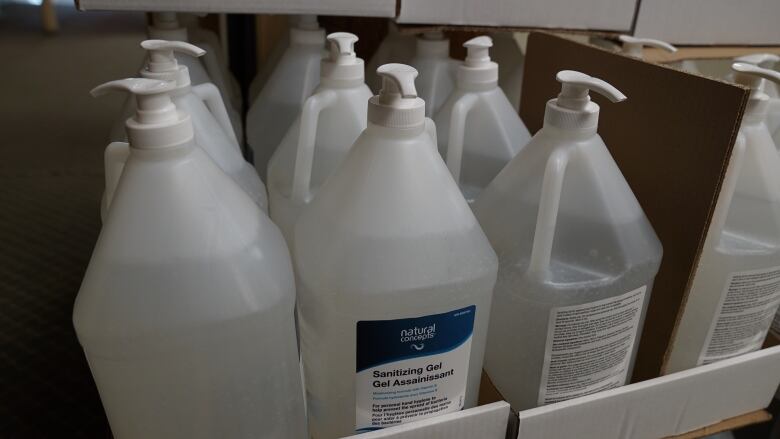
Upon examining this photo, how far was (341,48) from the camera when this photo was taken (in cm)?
73

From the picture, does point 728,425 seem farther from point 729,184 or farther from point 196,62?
point 196,62

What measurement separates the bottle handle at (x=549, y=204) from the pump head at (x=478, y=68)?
22 centimetres

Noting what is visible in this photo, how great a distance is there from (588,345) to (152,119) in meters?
0.53

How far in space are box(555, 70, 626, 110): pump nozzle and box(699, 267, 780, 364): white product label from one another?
33 cm

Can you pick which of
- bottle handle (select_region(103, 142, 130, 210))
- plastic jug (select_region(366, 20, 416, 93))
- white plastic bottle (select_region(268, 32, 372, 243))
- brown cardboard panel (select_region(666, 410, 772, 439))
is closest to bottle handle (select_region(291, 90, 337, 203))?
white plastic bottle (select_region(268, 32, 372, 243))

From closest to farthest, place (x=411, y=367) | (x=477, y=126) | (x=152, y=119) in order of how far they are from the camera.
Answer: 1. (x=152, y=119)
2. (x=411, y=367)
3. (x=477, y=126)

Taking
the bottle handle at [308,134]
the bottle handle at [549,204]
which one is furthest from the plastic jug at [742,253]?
the bottle handle at [308,134]

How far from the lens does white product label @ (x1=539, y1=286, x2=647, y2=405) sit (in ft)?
2.22

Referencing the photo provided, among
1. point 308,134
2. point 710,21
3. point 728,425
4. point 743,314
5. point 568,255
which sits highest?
point 710,21

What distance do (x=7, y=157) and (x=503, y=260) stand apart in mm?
2665

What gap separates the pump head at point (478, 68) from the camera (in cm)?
81

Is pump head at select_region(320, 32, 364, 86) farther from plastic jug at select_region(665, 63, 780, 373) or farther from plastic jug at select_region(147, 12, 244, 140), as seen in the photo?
plastic jug at select_region(665, 63, 780, 373)

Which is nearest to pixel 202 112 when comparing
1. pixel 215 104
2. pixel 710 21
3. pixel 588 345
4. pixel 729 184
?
pixel 215 104

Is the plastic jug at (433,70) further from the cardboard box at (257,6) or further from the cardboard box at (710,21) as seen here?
the cardboard box at (710,21)
